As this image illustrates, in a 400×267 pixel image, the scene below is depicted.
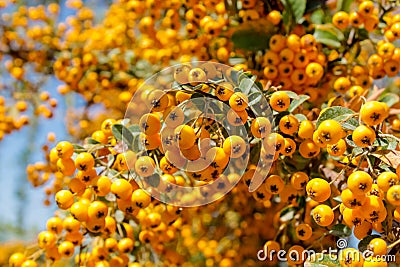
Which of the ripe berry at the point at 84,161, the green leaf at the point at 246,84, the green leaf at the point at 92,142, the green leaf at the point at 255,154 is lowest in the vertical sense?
the green leaf at the point at 255,154

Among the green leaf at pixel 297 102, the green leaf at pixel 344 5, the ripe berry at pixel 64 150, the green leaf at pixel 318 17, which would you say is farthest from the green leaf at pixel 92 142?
the green leaf at pixel 344 5

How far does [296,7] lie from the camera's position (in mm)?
1970

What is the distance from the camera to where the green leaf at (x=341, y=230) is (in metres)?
1.45

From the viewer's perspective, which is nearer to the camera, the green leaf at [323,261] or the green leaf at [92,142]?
the green leaf at [323,261]

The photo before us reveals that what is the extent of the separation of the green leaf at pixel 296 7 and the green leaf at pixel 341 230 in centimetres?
96

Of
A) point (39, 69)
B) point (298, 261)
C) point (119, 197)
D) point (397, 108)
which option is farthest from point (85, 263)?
point (39, 69)

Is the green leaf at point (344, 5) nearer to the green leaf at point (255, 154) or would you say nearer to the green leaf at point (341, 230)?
the green leaf at point (255, 154)

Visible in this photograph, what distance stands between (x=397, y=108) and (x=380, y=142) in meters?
0.90

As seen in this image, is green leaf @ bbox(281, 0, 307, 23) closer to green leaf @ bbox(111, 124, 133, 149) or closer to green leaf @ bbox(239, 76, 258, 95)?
green leaf @ bbox(239, 76, 258, 95)

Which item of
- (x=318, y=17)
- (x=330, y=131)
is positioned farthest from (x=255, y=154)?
(x=318, y=17)

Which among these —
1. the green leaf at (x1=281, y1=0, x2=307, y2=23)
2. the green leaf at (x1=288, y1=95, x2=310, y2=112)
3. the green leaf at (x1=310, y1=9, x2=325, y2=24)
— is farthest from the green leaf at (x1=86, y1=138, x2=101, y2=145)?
the green leaf at (x1=310, y1=9, x2=325, y2=24)

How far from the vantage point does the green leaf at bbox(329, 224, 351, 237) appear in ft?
4.77

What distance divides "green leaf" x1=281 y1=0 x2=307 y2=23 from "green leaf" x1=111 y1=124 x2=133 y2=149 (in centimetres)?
94

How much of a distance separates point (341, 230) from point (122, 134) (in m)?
0.78
